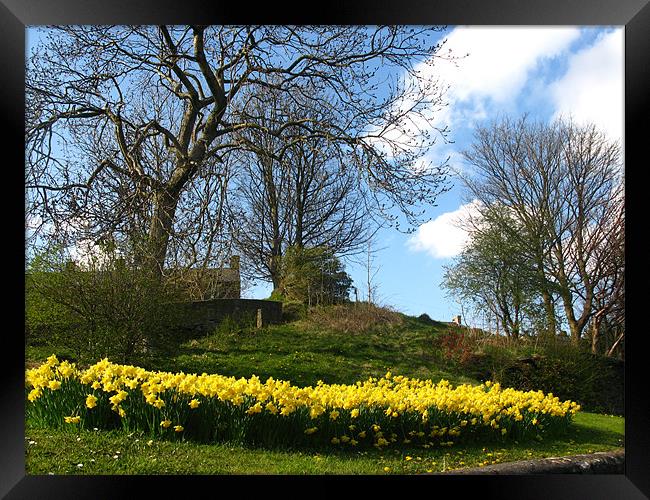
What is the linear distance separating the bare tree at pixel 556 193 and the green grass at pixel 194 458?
1550mm

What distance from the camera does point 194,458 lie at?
11.2ft

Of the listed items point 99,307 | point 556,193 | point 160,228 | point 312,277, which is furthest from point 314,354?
point 556,193

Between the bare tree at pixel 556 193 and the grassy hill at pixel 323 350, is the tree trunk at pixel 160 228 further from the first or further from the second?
the bare tree at pixel 556 193

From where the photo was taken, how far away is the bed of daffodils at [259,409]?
3545mm

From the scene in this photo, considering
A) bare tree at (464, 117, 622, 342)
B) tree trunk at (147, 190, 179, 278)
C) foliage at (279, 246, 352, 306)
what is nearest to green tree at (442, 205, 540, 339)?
bare tree at (464, 117, 622, 342)

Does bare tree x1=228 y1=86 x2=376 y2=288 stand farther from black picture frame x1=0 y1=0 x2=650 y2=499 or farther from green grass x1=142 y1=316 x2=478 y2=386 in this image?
black picture frame x1=0 y1=0 x2=650 y2=499

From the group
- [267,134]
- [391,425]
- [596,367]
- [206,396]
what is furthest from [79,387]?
[596,367]

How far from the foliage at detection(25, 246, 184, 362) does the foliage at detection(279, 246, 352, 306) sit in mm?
985

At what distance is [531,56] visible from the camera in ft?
14.7

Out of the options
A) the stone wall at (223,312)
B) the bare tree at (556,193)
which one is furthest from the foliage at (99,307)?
the bare tree at (556,193)

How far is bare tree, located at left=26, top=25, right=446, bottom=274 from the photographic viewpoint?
4.43 meters
